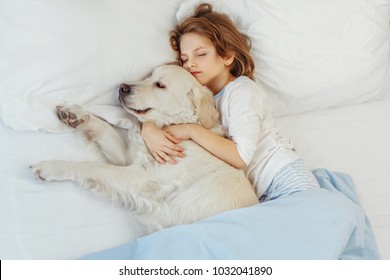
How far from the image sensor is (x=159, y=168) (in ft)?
5.37

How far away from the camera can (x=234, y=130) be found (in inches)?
67.5

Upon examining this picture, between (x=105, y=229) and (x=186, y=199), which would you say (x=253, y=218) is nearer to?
(x=186, y=199)

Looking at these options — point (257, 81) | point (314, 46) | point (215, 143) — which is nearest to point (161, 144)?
point (215, 143)

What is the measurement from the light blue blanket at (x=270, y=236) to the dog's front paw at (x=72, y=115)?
0.49 m

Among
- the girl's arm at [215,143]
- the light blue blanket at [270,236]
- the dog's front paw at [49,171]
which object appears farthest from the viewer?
the girl's arm at [215,143]

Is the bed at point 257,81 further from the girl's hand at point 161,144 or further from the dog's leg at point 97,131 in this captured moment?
the girl's hand at point 161,144

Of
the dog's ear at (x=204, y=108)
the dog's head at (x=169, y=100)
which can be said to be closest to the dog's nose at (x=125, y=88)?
the dog's head at (x=169, y=100)

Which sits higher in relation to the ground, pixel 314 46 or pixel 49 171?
pixel 314 46

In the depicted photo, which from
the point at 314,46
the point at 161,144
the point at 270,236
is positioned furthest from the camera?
the point at 314,46

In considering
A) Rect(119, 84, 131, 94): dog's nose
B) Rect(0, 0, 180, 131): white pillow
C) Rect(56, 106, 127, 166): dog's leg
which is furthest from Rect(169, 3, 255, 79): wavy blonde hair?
Rect(56, 106, 127, 166): dog's leg

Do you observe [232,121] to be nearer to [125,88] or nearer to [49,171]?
[125,88]

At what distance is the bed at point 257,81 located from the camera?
4.74 feet

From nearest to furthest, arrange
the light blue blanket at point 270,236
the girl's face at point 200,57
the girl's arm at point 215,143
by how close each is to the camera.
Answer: the light blue blanket at point 270,236, the girl's arm at point 215,143, the girl's face at point 200,57

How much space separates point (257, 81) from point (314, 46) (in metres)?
0.29
